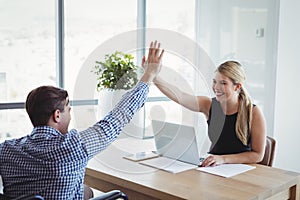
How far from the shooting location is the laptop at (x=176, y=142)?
72.2 inches

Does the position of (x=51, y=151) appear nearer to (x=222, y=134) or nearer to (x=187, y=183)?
(x=187, y=183)

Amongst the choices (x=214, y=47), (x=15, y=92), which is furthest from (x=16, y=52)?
(x=214, y=47)

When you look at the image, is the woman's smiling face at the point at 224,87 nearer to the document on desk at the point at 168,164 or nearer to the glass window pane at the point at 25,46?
the document on desk at the point at 168,164

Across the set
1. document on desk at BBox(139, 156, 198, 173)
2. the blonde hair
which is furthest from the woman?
document on desk at BBox(139, 156, 198, 173)

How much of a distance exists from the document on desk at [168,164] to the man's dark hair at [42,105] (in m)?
0.67

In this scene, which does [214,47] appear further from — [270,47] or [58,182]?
[58,182]

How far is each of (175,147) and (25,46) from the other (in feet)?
6.56

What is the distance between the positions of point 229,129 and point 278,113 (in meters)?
1.30

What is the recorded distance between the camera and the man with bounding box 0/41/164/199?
1.32 meters

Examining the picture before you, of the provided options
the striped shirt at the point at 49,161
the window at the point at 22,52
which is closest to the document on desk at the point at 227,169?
the striped shirt at the point at 49,161

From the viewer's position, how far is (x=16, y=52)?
3.35 m

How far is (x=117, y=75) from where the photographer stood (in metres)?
2.37

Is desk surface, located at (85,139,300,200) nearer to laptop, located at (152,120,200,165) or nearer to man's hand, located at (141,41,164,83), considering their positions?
laptop, located at (152,120,200,165)

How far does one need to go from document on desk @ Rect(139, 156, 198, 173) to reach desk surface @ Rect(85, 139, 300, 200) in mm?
43
